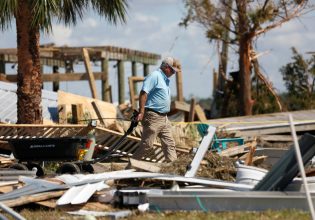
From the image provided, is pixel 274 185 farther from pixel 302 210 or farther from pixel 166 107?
pixel 166 107

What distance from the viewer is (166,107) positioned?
15.0 metres

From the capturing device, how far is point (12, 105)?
2306cm

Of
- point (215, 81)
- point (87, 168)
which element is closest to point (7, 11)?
point (87, 168)

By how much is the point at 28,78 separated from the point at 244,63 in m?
12.2

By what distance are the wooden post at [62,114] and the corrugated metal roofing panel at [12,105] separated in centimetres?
66

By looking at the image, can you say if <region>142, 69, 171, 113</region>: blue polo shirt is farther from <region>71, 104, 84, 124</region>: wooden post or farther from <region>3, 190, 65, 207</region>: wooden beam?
<region>71, 104, 84, 124</region>: wooden post

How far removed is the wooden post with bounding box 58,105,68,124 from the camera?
21.3m

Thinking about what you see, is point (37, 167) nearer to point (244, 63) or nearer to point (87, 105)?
point (87, 105)

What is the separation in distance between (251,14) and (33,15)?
470 inches

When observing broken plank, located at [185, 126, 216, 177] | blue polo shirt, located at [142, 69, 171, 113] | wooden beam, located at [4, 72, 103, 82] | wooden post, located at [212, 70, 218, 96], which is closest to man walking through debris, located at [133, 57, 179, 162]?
blue polo shirt, located at [142, 69, 171, 113]

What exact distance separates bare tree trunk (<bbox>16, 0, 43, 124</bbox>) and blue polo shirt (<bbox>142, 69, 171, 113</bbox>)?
4.50 meters

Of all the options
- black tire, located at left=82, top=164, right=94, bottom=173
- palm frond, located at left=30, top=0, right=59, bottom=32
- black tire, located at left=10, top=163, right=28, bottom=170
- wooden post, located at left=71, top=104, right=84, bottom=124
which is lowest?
black tire, located at left=82, top=164, right=94, bottom=173

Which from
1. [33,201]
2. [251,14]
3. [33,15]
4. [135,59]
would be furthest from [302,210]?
[135,59]

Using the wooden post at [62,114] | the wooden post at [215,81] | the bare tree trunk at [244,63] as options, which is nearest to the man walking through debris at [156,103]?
the wooden post at [62,114]
